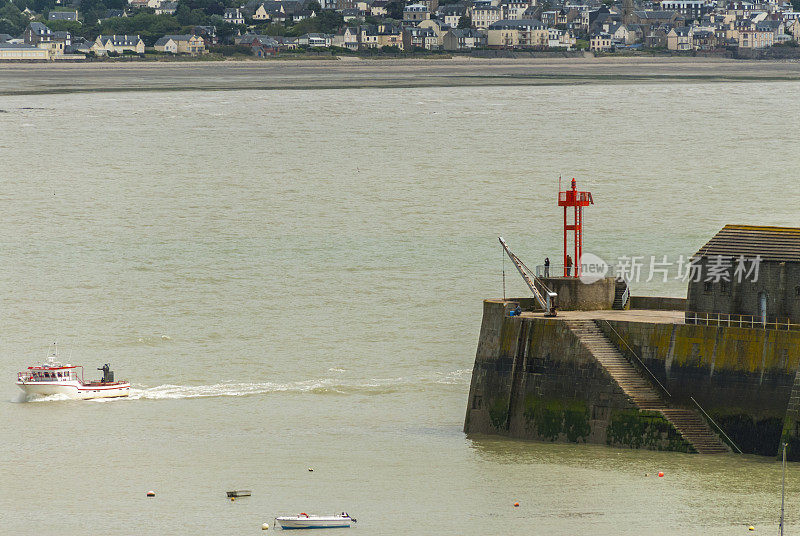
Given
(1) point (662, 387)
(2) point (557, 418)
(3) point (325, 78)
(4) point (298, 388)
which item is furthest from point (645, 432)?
(3) point (325, 78)

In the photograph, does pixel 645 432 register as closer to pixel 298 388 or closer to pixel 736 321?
pixel 736 321

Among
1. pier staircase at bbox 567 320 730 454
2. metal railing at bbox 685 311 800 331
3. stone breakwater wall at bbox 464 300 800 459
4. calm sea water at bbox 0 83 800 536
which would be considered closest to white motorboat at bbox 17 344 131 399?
calm sea water at bbox 0 83 800 536

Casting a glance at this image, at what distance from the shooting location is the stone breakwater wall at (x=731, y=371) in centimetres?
3052

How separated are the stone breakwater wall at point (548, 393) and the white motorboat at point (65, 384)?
1056 centimetres

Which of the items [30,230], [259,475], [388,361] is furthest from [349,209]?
[259,475]

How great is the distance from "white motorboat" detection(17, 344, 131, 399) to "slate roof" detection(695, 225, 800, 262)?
1584cm

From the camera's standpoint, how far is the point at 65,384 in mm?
40750

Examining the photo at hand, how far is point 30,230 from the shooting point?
69.7 meters

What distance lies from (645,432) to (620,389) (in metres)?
1.02

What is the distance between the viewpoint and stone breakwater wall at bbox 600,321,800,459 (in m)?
30.5

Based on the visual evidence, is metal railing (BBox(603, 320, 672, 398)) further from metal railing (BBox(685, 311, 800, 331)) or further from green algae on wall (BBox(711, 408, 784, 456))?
metal railing (BBox(685, 311, 800, 331))

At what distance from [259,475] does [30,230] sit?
40.4 metres

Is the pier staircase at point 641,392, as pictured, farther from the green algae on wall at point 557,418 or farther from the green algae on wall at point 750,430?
the green algae on wall at point 557,418

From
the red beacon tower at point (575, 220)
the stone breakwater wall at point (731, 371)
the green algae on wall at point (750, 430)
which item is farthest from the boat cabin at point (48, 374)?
the green algae on wall at point (750, 430)
